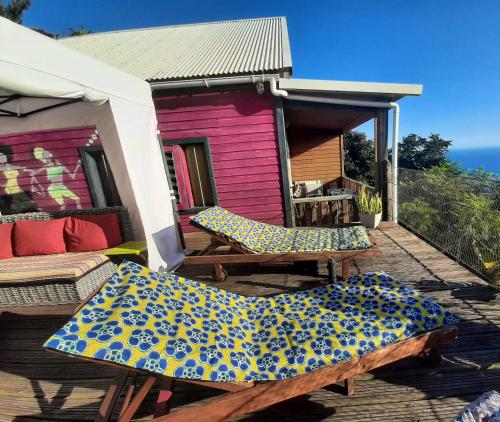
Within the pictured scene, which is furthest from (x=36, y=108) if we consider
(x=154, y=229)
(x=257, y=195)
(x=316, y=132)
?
(x=316, y=132)

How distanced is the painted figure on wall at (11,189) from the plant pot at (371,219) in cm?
721

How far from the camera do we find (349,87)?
14.0ft

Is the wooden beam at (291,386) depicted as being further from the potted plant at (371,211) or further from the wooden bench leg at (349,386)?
the potted plant at (371,211)

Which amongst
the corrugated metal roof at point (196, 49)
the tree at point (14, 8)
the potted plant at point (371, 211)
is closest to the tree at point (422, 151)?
the corrugated metal roof at point (196, 49)

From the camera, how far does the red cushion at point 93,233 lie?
3854mm

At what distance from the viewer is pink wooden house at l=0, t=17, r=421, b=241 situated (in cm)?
458

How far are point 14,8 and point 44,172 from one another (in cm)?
1926

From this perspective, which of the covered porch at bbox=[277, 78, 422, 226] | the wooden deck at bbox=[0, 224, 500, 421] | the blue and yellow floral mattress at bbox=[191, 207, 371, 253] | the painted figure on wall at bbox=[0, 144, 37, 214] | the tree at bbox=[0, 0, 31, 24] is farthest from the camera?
the tree at bbox=[0, 0, 31, 24]

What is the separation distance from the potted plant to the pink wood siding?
5.16 ft

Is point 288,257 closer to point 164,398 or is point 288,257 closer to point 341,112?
point 164,398

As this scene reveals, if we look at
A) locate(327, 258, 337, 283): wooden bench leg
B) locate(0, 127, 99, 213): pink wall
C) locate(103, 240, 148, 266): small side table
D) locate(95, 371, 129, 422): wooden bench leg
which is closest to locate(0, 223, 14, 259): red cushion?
locate(103, 240, 148, 266): small side table

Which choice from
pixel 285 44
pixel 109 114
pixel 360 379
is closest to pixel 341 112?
pixel 285 44

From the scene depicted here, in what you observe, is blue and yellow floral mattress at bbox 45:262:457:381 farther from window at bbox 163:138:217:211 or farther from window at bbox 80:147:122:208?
window at bbox 80:147:122:208

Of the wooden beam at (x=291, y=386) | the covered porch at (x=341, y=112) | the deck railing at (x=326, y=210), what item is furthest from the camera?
the deck railing at (x=326, y=210)
